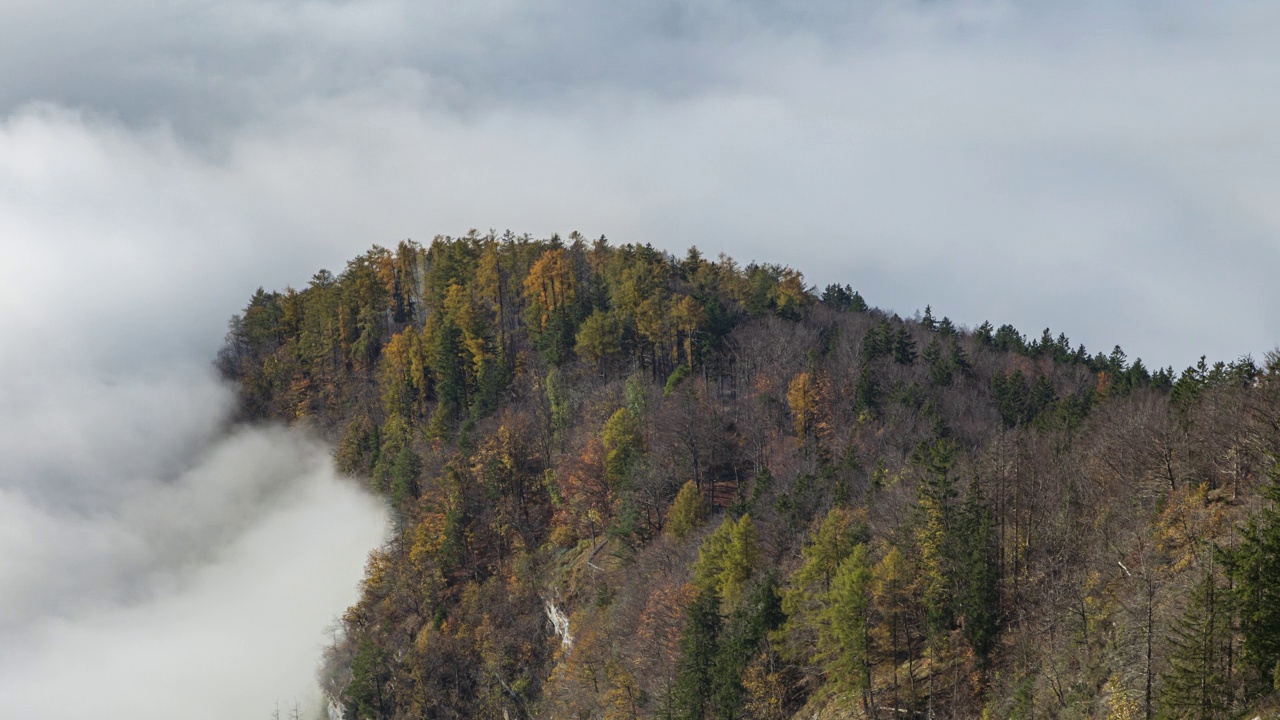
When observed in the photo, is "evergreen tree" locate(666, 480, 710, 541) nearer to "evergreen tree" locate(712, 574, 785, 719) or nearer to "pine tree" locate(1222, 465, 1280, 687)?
"evergreen tree" locate(712, 574, 785, 719)

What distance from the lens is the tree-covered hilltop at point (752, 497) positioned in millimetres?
57250

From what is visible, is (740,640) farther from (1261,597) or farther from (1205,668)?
(1261,597)

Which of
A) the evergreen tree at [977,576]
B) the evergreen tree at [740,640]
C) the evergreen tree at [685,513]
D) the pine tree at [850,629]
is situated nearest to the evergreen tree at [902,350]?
the evergreen tree at [685,513]

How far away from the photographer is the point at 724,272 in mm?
150125

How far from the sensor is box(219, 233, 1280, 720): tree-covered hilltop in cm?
5725

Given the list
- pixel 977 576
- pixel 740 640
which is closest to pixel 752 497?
pixel 740 640

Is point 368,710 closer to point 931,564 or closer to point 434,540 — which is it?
point 434,540

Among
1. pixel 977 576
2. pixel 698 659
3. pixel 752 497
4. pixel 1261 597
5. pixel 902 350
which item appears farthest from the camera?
pixel 902 350

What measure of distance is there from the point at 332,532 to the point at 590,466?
232ft

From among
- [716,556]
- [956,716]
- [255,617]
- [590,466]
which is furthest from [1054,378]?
[255,617]

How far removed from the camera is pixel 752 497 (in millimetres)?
90625

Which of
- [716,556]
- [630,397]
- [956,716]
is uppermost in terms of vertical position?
[630,397]

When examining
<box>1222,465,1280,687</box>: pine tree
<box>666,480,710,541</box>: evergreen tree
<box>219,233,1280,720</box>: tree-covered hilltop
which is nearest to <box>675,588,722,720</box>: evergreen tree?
<box>219,233,1280,720</box>: tree-covered hilltop

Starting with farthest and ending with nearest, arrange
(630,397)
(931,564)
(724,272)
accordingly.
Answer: (724,272) → (630,397) → (931,564)
